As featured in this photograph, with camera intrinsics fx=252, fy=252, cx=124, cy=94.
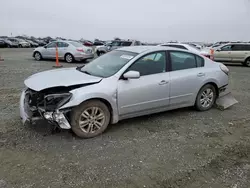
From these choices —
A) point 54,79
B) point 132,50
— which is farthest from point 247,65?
point 54,79

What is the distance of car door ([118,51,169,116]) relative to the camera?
449 centimetres

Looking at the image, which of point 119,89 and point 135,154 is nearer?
point 135,154

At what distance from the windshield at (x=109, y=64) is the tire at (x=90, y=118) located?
0.64m

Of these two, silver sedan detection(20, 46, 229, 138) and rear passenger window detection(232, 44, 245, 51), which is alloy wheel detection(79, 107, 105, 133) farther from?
rear passenger window detection(232, 44, 245, 51)

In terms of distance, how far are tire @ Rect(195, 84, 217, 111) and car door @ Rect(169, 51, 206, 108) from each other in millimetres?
183

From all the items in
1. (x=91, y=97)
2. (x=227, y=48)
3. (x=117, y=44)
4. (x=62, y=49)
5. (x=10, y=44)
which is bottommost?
(x=91, y=97)

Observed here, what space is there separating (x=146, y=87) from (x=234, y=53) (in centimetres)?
1506

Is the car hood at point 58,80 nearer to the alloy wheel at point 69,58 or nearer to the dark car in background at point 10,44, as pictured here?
the alloy wheel at point 69,58

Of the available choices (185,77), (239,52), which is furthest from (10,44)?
(185,77)

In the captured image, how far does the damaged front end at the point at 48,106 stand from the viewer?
3980 millimetres

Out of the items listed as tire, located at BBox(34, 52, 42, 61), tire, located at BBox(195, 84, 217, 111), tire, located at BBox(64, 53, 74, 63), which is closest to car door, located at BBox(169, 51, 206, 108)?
tire, located at BBox(195, 84, 217, 111)

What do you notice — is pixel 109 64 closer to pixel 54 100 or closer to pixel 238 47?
pixel 54 100

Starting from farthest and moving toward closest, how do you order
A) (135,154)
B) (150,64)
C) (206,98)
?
(206,98) → (150,64) → (135,154)

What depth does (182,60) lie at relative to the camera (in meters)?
5.46
